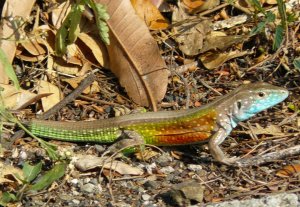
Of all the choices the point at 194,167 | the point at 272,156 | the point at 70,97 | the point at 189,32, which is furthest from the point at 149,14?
the point at 272,156

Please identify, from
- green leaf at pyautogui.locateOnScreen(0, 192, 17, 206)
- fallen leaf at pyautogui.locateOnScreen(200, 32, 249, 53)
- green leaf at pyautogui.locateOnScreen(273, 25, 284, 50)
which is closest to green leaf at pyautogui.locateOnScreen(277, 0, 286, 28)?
green leaf at pyautogui.locateOnScreen(273, 25, 284, 50)

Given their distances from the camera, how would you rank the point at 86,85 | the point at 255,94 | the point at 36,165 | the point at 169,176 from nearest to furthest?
the point at 36,165 < the point at 169,176 < the point at 255,94 < the point at 86,85

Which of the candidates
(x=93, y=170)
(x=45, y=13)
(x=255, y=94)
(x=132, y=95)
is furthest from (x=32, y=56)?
(x=255, y=94)

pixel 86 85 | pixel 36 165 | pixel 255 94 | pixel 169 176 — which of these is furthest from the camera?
pixel 86 85

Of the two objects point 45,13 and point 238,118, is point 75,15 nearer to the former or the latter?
point 45,13

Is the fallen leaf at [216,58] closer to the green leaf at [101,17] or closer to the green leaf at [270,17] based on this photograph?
the green leaf at [270,17]

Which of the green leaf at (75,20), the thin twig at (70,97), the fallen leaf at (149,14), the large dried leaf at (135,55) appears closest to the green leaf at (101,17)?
the green leaf at (75,20)

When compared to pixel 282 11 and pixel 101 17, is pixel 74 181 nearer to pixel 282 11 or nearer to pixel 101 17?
pixel 101 17
